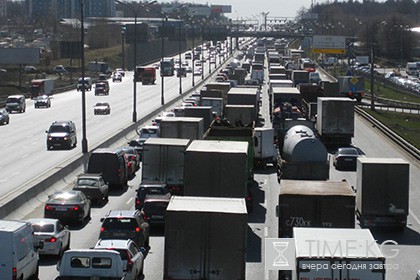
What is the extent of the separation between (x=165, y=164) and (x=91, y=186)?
2.96 m

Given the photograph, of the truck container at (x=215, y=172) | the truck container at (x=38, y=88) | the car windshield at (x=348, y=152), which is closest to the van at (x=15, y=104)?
the truck container at (x=38, y=88)

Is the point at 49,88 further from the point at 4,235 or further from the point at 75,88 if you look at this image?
the point at 4,235

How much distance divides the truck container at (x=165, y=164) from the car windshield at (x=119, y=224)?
383 inches

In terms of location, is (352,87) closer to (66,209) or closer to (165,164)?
(165,164)

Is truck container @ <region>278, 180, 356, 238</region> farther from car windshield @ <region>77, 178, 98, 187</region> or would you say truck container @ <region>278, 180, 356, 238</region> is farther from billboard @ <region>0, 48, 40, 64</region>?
billboard @ <region>0, 48, 40, 64</region>

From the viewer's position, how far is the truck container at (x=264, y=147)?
46469mm

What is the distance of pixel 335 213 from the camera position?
25.6 m

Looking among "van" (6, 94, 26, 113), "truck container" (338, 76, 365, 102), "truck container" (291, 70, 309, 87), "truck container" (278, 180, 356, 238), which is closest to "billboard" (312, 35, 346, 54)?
"truck container" (291, 70, 309, 87)

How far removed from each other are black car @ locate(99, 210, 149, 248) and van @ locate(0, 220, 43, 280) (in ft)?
12.4

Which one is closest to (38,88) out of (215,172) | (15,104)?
(15,104)

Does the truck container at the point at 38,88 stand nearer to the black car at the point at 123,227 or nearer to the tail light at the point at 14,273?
the black car at the point at 123,227

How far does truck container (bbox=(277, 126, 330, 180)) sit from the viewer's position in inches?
1416

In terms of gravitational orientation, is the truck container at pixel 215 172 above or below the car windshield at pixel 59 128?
above

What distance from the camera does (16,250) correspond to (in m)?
21.9
